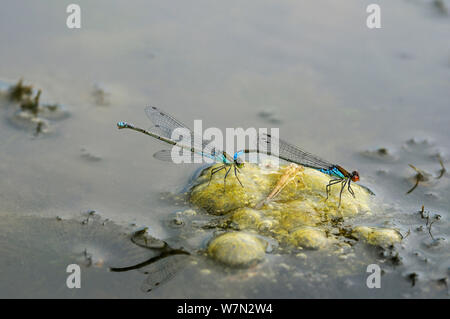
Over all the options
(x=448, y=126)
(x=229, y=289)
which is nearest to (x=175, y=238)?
(x=229, y=289)

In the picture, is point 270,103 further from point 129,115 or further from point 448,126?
point 448,126

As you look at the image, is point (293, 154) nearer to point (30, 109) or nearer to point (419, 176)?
point (419, 176)

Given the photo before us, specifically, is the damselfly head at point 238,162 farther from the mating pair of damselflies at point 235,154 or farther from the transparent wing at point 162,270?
the transparent wing at point 162,270

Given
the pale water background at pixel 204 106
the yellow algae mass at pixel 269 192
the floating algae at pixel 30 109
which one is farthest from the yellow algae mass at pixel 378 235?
the floating algae at pixel 30 109

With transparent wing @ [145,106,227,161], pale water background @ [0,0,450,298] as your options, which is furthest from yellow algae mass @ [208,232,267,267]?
transparent wing @ [145,106,227,161]

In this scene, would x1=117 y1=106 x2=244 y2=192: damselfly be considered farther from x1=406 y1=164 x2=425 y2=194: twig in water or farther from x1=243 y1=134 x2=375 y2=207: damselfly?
x1=406 y1=164 x2=425 y2=194: twig in water
